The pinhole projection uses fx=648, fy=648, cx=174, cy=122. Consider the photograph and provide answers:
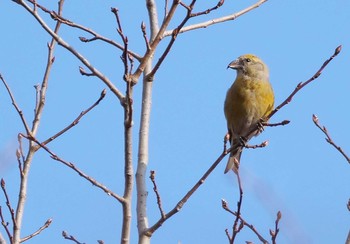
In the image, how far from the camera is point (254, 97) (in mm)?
6035

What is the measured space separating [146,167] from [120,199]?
0.43 metres

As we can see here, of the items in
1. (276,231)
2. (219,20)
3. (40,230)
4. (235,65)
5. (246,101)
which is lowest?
(276,231)

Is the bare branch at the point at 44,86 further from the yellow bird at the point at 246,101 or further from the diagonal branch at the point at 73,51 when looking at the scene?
the yellow bird at the point at 246,101

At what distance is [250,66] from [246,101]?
1.98 feet

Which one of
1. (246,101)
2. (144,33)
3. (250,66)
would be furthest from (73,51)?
(250,66)

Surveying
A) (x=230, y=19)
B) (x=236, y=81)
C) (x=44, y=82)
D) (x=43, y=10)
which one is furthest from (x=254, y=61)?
(x=43, y=10)

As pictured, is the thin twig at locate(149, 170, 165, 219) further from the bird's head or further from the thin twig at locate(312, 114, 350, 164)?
the bird's head

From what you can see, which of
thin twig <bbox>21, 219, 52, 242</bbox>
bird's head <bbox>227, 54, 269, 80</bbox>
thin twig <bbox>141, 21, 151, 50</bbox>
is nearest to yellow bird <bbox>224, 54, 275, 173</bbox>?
bird's head <bbox>227, 54, 269, 80</bbox>

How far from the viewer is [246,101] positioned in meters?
5.99

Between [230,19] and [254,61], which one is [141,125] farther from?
[254,61]

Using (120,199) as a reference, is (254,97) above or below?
above

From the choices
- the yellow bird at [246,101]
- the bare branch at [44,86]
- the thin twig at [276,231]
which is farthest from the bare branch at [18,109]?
the yellow bird at [246,101]

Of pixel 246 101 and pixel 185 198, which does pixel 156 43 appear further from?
pixel 246 101

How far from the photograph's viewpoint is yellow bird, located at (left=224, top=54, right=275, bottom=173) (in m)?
5.95
